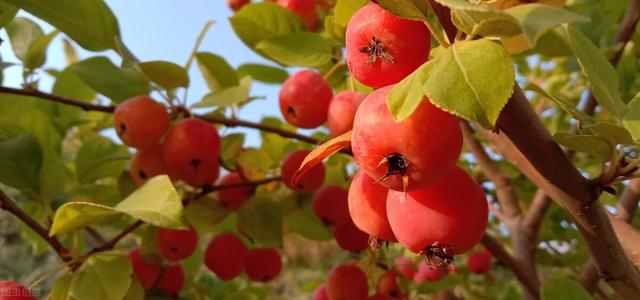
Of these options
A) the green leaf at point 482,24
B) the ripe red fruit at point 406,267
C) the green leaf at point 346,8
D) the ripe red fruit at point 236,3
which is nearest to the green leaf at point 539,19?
the green leaf at point 482,24

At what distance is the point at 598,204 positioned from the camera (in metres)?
0.65

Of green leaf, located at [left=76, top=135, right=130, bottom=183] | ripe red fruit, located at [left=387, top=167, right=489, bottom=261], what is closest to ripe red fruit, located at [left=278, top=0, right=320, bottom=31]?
green leaf, located at [left=76, top=135, right=130, bottom=183]

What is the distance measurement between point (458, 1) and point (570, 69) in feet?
4.33

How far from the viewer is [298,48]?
3.84 feet

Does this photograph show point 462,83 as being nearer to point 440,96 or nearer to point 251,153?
point 440,96

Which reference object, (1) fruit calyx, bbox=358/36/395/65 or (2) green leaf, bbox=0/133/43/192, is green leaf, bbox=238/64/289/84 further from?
(1) fruit calyx, bbox=358/36/395/65

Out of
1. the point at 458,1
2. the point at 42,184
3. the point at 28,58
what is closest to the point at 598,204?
the point at 458,1

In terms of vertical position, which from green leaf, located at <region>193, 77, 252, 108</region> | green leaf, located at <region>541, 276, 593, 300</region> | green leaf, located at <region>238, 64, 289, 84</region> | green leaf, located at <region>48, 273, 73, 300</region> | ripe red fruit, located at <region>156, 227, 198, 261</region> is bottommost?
ripe red fruit, located at <region>156, 227, 198, 261</region>

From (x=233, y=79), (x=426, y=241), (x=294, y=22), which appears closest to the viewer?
(x=426, y=241)

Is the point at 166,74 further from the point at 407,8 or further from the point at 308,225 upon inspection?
the point at 407,8

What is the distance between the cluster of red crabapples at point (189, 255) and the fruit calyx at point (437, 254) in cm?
70

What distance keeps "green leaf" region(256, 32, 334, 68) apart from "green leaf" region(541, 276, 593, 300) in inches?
23.8

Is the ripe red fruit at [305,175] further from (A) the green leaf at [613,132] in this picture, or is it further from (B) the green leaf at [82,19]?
(A) the green leaf at [613,132]

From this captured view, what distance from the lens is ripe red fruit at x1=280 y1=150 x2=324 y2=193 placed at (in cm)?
120
